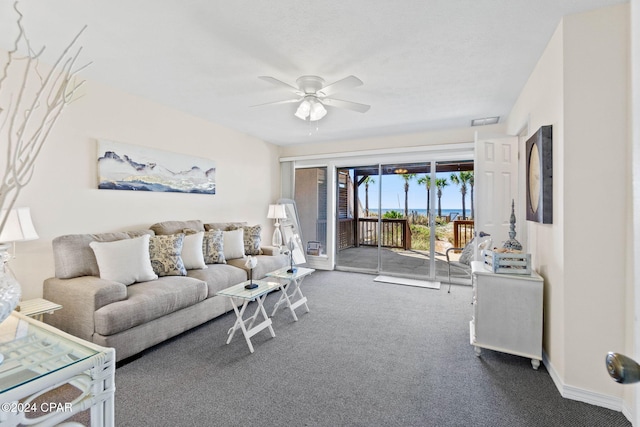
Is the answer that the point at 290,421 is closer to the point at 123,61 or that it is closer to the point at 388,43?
the point at 388,43

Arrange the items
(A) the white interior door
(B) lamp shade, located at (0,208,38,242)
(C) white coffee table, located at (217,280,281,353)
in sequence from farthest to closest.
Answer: (A) the white interior door < (C) white coffee table, located at (217,280,281,353) < (B) lamp shade, located at (0,208,38,242)

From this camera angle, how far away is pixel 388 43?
2.32m

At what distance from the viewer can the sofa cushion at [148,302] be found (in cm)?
226

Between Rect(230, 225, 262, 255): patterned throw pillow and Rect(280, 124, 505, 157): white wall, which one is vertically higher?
Rect(280, 124, 505, 157): white wall

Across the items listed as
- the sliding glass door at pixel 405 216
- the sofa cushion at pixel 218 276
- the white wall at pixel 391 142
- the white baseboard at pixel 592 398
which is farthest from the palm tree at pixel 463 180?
the sofa cushion at pixel 218 276

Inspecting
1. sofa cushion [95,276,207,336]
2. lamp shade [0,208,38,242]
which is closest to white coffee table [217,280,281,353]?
sofa cushion [95,276,207,336]

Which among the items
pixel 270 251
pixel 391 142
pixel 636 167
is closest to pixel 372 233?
pixel 391 142

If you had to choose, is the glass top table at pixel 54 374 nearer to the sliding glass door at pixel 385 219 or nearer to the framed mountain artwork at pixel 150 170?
the framed mountain artwork at pixel 150 170

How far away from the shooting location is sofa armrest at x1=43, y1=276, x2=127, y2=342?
2314 mm

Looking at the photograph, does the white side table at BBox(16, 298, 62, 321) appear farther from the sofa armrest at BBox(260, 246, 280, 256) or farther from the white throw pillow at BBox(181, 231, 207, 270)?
the sofa armrest at BBox(260, 246, 280, 256)

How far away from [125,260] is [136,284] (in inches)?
9.8

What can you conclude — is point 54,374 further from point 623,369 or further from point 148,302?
point 623,369

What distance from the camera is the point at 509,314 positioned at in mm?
2383

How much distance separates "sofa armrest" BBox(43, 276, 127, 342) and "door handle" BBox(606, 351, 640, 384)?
2897 millimetres
